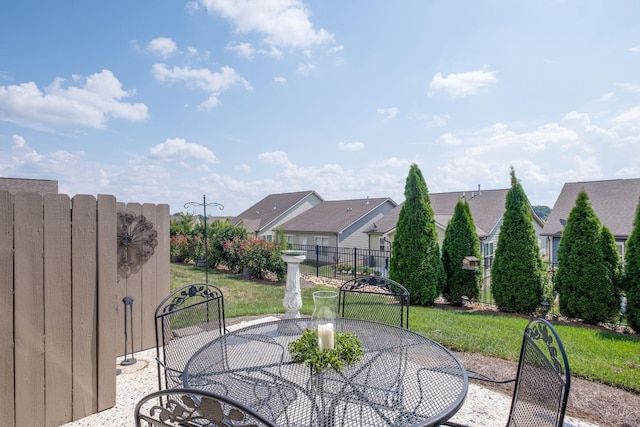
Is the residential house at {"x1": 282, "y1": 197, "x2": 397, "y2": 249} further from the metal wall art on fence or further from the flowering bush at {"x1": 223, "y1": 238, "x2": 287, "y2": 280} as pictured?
the metal wall art on fence

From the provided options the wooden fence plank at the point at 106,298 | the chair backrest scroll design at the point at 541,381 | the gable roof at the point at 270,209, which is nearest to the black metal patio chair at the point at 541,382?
the chair backrest scroll design at the point at 541,381

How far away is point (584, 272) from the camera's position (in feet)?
18.9

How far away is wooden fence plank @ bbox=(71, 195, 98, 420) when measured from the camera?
8.27ft

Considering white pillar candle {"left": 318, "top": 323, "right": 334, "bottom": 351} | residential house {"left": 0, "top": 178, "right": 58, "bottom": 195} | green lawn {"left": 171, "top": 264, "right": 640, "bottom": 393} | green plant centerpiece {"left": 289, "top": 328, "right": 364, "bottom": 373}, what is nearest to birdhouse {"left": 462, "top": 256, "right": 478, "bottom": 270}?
green lawn {"left": 171, "top": 264, "right": 640, "bottom": 393}

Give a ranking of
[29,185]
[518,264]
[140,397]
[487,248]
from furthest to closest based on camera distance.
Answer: [487,248] < [29,185] < [518,264] < [140,397]

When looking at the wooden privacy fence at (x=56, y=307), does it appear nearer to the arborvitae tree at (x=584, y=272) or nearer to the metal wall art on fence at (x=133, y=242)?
the metal wall art on fence at (x=133, y=242)

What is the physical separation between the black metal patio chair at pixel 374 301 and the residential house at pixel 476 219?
1339 centimetres

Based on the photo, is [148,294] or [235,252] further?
[235,252]

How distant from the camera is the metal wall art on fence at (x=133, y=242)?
3959mm

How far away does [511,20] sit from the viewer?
524 cm

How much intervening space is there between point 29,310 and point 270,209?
23751 millimetres

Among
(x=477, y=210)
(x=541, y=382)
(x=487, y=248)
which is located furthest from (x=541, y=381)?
(x=477, y=210)

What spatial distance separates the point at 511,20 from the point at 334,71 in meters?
3.56

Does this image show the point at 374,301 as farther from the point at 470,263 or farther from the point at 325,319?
the point at 470,263
